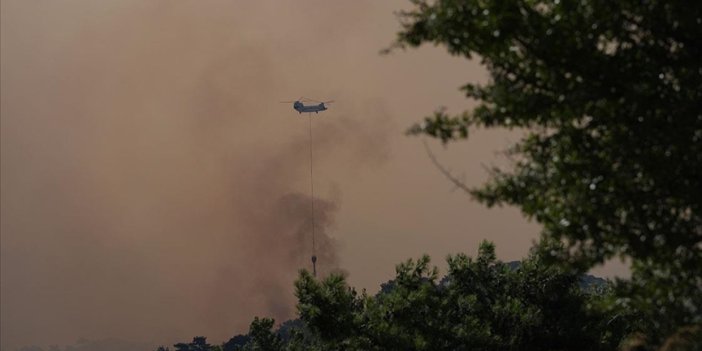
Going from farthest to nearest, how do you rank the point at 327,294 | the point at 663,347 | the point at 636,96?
1. the point at 327,294
2. the point at 663,347
3. the point at 636,96

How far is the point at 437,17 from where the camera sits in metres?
13.4

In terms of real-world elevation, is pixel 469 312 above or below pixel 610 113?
above

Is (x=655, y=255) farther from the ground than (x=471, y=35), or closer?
closer

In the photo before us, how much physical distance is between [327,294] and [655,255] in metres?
19.4

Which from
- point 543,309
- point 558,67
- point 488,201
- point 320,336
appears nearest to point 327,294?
point 320,336

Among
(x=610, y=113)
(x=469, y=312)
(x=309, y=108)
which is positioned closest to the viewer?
(x=610, y=113)

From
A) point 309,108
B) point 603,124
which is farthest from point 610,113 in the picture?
point 309,108

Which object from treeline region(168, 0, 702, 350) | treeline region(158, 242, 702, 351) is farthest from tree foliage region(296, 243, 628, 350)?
treeline region(168, 0, 702, 350)

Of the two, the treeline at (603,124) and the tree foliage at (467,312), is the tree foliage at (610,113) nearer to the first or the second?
the treeline at (603,124)

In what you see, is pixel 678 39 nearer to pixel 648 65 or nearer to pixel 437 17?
pixel 648 65

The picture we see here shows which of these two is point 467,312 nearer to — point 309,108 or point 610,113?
point 610,113

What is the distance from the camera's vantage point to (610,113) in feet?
43.2

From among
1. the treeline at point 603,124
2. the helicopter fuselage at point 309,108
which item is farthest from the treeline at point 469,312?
the helicopter fuselage at point 309,108

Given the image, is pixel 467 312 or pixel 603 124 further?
pixel 467 312
